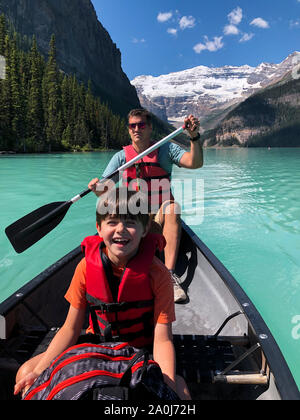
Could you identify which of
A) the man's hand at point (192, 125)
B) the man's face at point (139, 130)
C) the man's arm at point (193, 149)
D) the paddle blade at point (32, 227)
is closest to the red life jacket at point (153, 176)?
the man's face at point (139, 130)

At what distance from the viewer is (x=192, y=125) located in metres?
3.13

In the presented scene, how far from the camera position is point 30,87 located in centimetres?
4878

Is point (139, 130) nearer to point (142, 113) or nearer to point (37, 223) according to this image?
point (142, 113)

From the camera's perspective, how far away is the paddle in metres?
3.09

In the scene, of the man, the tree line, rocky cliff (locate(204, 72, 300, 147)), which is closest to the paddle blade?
the man

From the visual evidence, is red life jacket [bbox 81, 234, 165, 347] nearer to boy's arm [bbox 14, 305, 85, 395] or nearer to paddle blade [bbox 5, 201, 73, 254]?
boy's arm [bbox 14, 305, 85, 395]

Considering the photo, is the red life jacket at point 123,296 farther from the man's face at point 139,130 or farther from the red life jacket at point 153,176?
the man's face at point 139,130

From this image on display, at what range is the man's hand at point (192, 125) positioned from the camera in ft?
10.2

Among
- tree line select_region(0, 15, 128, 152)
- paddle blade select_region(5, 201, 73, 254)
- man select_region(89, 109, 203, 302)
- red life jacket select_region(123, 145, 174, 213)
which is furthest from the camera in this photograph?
tree line select_region(0, 15, 128, 152)

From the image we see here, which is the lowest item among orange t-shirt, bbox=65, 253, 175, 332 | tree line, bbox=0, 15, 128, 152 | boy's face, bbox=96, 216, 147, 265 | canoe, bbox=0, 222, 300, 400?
canoe, bbox=0, 222, 300, 400

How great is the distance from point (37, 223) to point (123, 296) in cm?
194

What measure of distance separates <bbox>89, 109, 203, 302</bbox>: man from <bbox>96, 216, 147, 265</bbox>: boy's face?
5.23 ft

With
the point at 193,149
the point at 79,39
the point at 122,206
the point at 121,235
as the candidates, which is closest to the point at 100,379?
the point at 121,235
